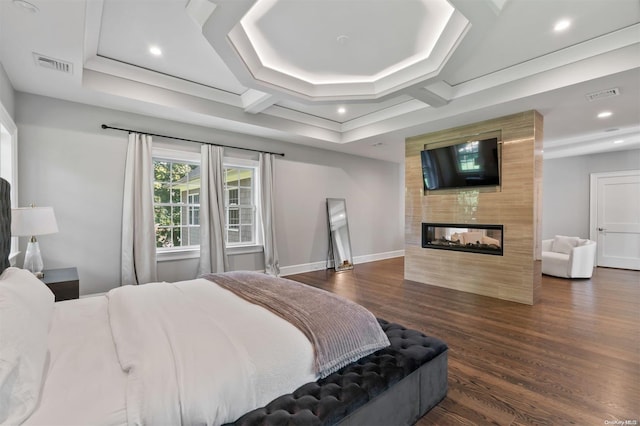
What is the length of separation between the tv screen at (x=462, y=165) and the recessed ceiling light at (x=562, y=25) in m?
1.62

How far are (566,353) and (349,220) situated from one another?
470 cm

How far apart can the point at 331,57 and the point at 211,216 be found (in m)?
2.90

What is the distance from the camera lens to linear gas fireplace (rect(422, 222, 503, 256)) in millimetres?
4320

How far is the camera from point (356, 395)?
1.38 metres

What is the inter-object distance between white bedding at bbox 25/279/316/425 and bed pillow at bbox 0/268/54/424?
0.05m

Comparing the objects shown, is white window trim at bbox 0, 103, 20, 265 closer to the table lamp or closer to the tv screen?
the table lamp

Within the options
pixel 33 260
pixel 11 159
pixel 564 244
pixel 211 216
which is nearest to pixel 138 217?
pixel 211 216

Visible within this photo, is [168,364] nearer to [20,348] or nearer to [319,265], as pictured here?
[20,348]

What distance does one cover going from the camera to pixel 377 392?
1.47 metres

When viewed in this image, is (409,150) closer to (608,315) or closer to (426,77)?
(426,77)

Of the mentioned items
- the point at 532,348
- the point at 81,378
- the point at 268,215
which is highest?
the point at 268,215

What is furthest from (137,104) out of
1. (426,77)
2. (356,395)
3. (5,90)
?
(356,395)

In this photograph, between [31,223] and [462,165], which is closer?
[31,223]

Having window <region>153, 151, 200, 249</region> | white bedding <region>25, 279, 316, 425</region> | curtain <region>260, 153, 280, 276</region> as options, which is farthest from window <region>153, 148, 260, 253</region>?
white bedding <region>25, 279, 316, 425</region>
